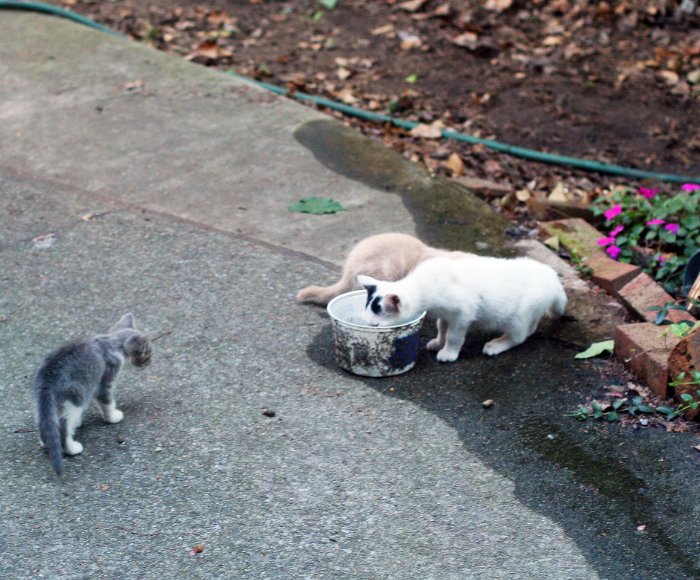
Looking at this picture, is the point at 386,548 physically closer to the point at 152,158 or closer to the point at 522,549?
the point at 522,549

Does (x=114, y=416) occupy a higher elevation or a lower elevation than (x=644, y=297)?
lower

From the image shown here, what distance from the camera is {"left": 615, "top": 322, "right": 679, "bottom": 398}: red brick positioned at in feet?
14.2

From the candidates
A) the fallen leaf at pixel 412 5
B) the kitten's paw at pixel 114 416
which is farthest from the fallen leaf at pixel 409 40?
the kitten's paw at pixel 114 416

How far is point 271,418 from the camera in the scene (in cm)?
419

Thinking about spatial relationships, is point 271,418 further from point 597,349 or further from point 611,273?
point 611,273

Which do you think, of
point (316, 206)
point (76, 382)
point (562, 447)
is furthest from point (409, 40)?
point (76, 382)

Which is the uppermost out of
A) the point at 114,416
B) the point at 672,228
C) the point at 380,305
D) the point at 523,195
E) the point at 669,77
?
the point at 380,305

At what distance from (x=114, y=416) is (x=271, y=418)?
70cm

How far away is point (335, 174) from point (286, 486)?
3.31m

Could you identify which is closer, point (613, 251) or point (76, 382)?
point (76, 382)

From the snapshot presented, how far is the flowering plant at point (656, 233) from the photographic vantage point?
18.4 ft

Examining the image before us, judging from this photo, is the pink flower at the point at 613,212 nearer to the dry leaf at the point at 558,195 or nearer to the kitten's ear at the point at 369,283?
the dry leaf at the point at 558,195

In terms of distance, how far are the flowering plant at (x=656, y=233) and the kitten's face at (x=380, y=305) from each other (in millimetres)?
1907

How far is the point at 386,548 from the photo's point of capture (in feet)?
11.3
